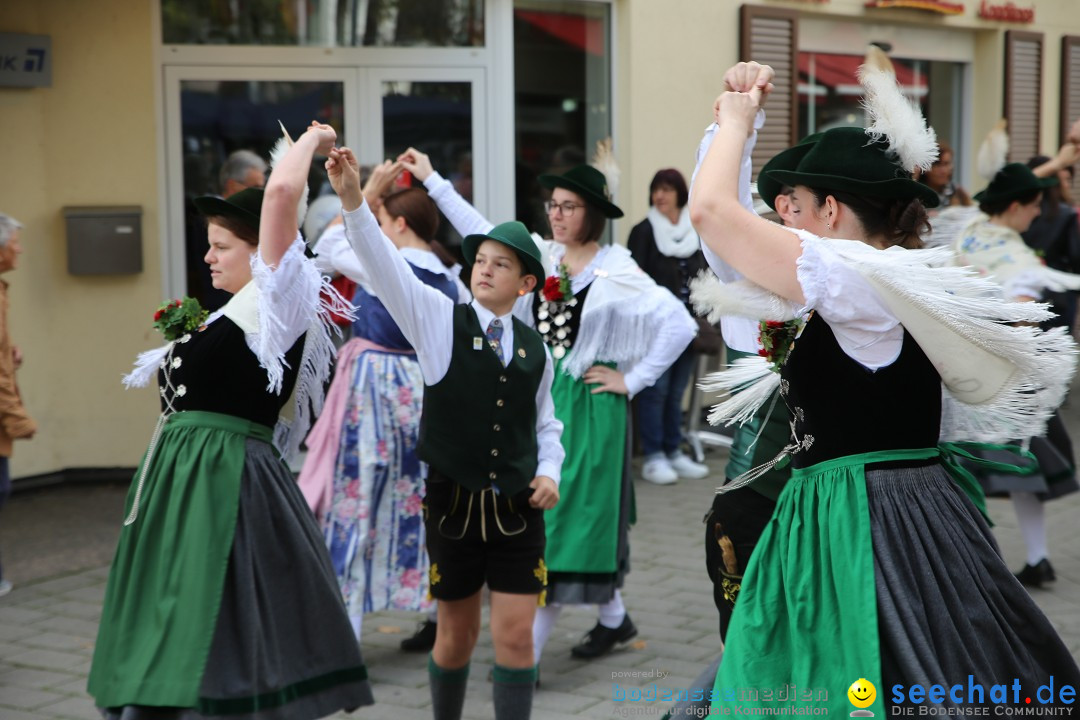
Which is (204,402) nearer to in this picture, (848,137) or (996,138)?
(848,137)

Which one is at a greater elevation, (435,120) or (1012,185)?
(435,120)

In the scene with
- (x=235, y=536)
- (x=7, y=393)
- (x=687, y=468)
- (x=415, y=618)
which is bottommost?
(x=415, y=618)

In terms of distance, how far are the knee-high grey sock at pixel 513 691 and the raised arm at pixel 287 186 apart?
4.79 ft

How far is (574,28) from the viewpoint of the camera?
895 centimetres

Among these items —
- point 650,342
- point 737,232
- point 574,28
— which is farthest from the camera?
point 574,28

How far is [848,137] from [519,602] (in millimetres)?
1754

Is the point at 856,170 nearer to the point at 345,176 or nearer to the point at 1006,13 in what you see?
the point at 345,176

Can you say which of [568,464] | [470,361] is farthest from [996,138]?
[470,361]

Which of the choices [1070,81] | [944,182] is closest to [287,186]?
[944,182]

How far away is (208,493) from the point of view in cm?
351

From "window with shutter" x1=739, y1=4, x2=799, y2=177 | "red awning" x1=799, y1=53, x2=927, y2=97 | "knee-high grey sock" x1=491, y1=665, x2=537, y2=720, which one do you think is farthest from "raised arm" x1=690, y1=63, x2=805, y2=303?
"red awning" x1=799, y1=53, x2=927, y2=97

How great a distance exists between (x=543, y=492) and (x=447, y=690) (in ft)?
2.21

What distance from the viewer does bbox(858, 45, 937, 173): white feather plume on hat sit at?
2824 millimetres

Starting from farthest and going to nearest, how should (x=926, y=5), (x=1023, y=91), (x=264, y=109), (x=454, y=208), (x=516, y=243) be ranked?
(x=1023, y=91) < (x=926, y=5) < (x=264, y=109) < (x=454, y=208) < (x=516, y=243)
